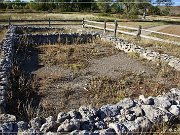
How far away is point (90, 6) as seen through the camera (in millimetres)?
64812

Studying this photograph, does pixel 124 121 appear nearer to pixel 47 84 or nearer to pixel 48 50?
pixel 47 84

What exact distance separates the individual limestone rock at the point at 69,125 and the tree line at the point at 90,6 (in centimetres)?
4864

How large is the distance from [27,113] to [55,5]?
176 ft

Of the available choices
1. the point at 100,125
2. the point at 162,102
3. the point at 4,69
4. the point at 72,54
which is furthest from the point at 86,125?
the point at 72,54

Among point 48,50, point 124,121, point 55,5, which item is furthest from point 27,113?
point 55,5

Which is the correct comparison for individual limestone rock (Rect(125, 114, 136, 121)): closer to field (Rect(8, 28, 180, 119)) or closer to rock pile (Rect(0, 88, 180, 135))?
rock pile (Rect(0, 88, 180, 135))

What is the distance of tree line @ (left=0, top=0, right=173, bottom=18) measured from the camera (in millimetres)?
57062

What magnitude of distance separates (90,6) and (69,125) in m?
59.8

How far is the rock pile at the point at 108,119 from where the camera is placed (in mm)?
6336

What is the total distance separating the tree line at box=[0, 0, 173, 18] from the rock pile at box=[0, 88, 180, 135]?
155 ft

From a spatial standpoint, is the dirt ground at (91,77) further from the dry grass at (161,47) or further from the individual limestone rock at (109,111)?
the dry grass at (161,47)

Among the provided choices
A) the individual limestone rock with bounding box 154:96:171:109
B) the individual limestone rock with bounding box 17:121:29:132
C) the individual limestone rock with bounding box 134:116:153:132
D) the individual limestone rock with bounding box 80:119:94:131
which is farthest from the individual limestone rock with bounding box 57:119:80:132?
the individual limestone rock with bounding box 154:96:171:109

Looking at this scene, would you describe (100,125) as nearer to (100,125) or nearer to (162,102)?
(100,125)

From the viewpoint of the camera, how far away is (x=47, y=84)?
38.2 ft
